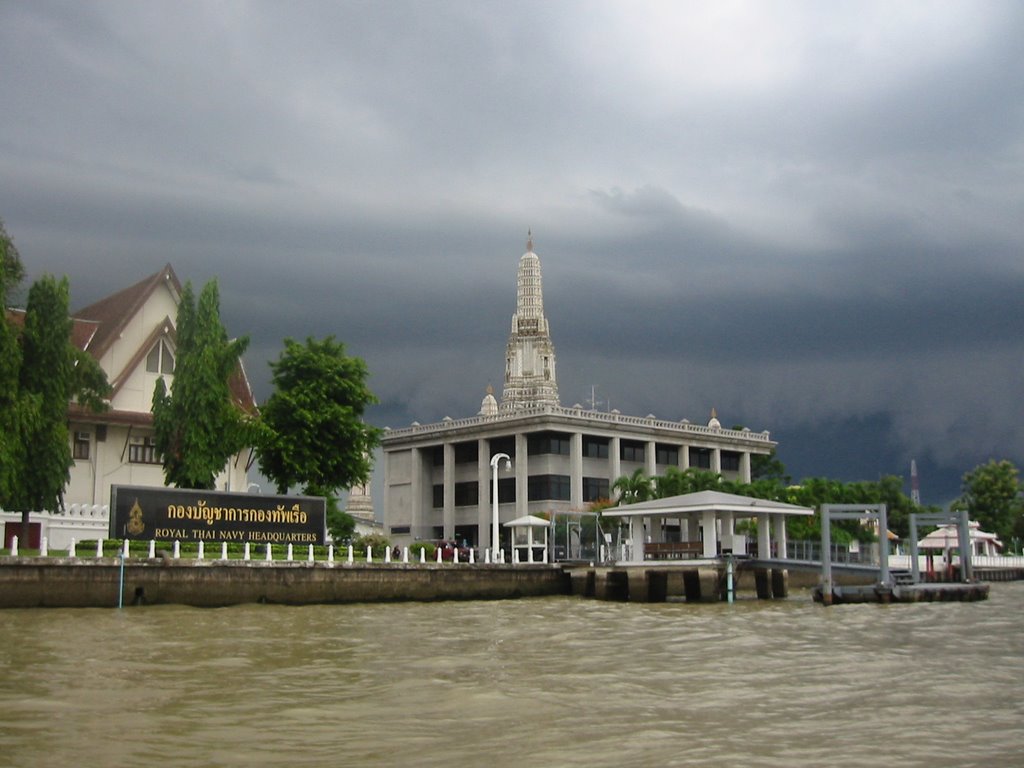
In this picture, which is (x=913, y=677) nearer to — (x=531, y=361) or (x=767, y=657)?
(x=767, y=657)

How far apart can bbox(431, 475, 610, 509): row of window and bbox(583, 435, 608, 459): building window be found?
5.34ft

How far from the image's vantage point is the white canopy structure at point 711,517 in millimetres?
43781

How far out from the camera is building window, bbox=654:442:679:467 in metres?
84.2

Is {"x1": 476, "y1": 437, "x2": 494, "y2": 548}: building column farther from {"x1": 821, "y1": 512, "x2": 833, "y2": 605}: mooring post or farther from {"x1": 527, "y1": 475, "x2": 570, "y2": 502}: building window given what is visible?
{"x1": 821, "y1": 512, "x2": 833, "y2": 605}: mooring post

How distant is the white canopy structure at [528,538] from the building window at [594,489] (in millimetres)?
6449

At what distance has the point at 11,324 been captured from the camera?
37.5 meters

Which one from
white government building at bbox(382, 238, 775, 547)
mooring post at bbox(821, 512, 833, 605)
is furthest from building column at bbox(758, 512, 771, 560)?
white government building at bbox(382, 238, 775, 547)

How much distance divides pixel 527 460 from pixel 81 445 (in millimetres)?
35482

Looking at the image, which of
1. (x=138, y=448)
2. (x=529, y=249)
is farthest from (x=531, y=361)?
(x=138, y=448)

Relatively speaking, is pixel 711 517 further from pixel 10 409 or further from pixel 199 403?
pixel 10 409

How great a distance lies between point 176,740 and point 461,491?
2837 inches

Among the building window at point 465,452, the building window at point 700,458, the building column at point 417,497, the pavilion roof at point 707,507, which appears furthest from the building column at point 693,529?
the building column at point 417,497

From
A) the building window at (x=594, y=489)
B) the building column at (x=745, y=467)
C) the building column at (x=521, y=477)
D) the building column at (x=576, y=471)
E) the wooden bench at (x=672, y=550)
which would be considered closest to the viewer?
the wooden bench at (x=672, y=550)

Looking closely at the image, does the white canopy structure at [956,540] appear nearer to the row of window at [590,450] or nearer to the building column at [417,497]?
the row of window at [590,450]
